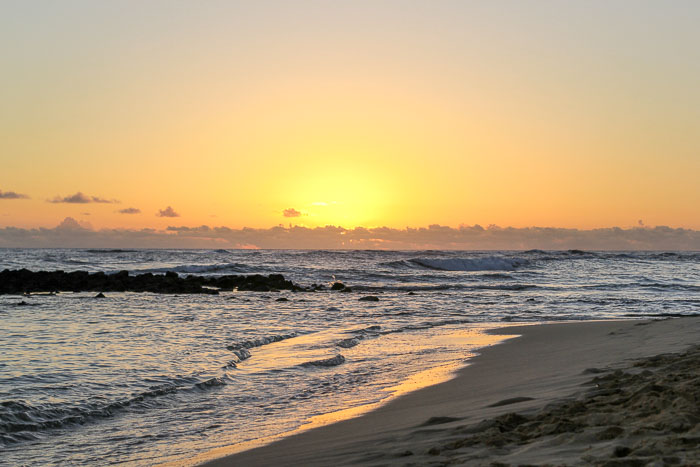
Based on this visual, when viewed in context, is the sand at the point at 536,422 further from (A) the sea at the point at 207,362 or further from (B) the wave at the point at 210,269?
(B) the wave at the point at 210,269

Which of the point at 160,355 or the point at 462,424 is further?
the point at 160,355

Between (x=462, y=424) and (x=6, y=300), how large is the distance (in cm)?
A: 2286

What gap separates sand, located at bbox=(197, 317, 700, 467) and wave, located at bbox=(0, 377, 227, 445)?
8.32ft

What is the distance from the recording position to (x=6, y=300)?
22.8 metres

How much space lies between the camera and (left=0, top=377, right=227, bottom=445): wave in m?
6.65

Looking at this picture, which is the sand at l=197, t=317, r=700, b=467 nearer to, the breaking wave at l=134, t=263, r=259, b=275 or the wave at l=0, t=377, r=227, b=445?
the wave at l=0, t=377, r=227, b=445

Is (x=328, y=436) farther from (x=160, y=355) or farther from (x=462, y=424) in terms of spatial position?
(x=160, y=355)

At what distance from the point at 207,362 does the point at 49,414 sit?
3673 millimetres

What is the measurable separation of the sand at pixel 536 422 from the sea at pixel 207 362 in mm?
793

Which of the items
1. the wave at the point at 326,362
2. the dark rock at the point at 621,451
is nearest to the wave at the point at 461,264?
the wave at the point at 326,362

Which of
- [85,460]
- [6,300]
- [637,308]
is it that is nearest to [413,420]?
[85,460]

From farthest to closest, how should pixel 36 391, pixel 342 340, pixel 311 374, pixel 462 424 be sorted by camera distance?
pixel 342 340 < pixel 311 374 < pixel 36 391 < pixel 462 424

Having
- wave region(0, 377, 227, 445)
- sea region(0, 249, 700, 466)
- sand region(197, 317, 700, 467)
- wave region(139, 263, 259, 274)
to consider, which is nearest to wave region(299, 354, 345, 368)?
sea region(0, 249, 700, 466)

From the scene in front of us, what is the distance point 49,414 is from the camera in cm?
718
